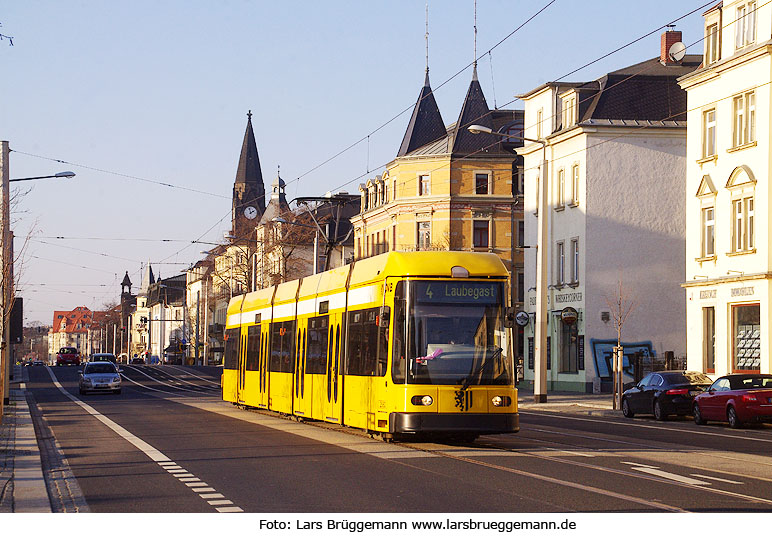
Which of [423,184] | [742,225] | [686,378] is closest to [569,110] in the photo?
[742,225]

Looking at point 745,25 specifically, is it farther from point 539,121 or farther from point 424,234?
point 424,234

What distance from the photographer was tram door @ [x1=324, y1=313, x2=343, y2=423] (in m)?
23.6

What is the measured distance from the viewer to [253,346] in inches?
1353

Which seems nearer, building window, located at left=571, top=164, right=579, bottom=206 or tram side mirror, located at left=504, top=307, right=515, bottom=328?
tram side mirror, located at left=504, top=307, right=515, bottom=328

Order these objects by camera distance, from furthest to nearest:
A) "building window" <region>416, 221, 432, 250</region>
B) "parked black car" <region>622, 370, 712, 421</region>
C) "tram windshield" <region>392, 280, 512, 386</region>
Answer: "building window" <region>416, 221, 432, 250</region> < "parked black car" <region>622, 370, 712, 421</region> < "tram windshield" <region>392, 280, 512, 386</region>

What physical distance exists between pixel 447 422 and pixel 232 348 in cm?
Answer: 1960

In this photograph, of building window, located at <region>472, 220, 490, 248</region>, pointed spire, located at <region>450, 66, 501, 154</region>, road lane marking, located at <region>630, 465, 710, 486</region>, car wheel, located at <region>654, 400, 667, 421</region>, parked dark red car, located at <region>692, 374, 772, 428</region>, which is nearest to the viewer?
road lane marking, located at <region>630, 465, 710, 486</region>

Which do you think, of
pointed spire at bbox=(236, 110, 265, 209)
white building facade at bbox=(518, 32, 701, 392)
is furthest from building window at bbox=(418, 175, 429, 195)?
pointed spire at bbox=(236, 110, 265, 209)

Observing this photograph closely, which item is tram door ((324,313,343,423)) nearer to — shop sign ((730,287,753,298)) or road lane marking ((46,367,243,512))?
road lane marking ((46,367,243,512))

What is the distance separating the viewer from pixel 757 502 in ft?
40.8

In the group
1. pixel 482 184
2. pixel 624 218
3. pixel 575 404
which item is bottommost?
pixel 575 404

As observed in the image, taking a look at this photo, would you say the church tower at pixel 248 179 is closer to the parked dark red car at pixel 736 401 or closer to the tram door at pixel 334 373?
the parked dark red car at pixel 736 401

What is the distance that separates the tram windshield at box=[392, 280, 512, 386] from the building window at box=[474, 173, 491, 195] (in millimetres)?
56800

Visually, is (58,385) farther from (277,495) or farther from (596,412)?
(277,495)
